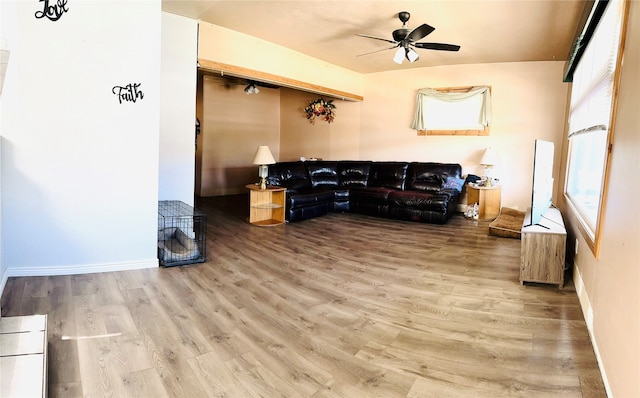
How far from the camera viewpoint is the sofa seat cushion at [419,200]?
584 centimetres

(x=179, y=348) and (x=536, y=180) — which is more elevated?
(x=536, y=180)

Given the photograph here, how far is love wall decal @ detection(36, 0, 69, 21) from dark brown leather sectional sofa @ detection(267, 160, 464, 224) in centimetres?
352

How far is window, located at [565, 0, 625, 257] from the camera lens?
2.45 metres

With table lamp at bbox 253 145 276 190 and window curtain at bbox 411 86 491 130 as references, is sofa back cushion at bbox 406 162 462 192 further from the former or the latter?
table lamp at bbox 253 145 276 190

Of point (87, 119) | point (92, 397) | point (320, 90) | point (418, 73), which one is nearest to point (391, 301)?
point (92, 397)

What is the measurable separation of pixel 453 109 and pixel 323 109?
9.02ft

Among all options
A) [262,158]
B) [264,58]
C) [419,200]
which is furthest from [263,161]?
[419,200]

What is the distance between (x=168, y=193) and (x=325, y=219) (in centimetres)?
255

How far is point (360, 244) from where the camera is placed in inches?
181

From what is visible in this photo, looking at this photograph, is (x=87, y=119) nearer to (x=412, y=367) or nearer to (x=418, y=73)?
(x=412, y=367)

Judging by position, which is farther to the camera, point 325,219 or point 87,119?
point 325,219

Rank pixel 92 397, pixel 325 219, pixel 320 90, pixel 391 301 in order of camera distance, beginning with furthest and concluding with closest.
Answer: pixel 320 90, pixel 325 219, pixel 391 301, pixel 92 397

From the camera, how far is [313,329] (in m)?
2.43

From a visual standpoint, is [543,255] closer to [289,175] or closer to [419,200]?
[419,200]
